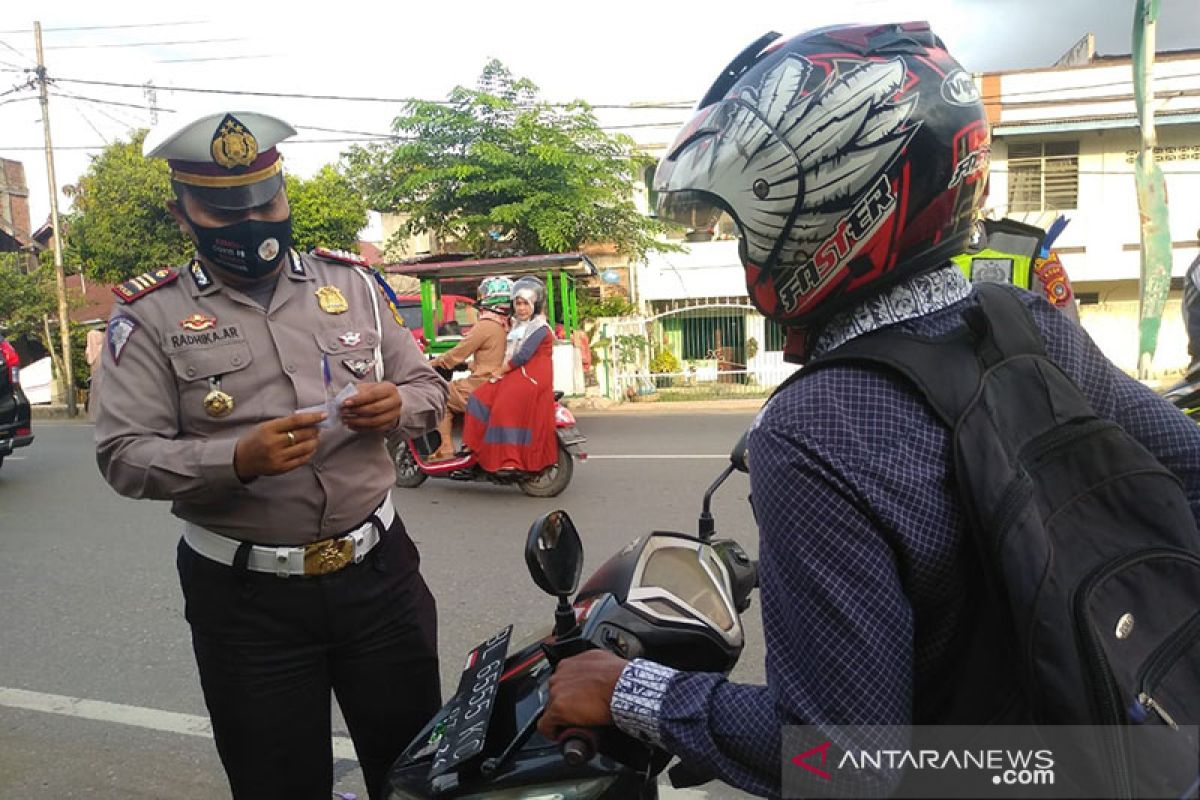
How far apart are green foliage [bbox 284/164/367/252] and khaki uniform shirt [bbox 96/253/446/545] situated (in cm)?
1628

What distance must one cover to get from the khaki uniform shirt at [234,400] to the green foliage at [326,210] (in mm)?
16277

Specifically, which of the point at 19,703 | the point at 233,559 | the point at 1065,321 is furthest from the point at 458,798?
the point at 19,703

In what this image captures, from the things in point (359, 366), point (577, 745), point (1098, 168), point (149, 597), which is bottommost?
point (149, 597)

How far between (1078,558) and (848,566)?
0.22 m

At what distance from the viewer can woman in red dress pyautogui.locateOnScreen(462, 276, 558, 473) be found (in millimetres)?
6359

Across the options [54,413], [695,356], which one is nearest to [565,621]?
[695,356]

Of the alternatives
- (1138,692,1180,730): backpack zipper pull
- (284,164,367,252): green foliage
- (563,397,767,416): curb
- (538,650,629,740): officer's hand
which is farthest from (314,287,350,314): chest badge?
(284,164,367,252): green foliage

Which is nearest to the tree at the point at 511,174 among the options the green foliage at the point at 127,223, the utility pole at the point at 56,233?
the green foliage at the point at 127,223

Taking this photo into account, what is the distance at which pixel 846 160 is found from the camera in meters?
1.04

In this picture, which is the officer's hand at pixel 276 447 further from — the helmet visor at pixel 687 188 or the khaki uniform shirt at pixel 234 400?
the helmet visor at pixel 687 188

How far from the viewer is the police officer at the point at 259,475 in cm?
179

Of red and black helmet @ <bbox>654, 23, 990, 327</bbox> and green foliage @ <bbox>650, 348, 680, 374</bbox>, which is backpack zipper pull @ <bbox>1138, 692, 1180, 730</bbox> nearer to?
red and black helmet @ <bbox>654, 23, 990, 327</bbox>

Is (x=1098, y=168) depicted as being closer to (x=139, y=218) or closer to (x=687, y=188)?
(x=687, y=188)

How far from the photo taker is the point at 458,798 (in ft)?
4.23
